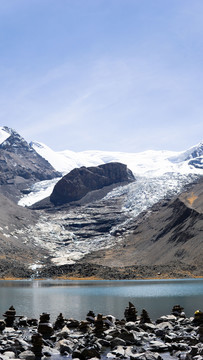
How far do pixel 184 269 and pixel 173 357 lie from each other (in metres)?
171

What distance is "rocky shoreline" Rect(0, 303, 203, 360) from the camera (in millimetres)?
31297

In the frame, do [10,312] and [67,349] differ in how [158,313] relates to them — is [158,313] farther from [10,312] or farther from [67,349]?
[67,349]

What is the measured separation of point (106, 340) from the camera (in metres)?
36.6

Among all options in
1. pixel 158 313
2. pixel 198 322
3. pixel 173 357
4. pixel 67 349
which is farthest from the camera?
pixel 158 313

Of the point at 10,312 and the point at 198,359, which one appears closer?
the point at 198,359

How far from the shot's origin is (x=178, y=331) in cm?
4088

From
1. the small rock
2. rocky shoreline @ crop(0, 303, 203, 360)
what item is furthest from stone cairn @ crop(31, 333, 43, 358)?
the small rock

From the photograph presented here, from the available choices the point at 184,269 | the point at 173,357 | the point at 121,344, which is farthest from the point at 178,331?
the point at 184,269

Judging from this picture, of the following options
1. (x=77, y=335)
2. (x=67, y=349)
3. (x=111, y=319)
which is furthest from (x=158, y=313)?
(x=67, y=349)

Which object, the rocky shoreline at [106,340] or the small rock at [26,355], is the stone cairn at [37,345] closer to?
the rocky shoreline at [106,340]

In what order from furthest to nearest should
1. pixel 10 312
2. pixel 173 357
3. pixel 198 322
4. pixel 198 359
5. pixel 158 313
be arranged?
pixel 158 313 → pixel 10 312 → pixel 198 322 → pixel 173 357 → pixel 198 359

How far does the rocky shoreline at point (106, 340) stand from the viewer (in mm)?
31297

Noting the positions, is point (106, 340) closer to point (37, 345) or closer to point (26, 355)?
point (37, 345)

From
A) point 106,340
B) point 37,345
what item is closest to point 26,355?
point 37,345
